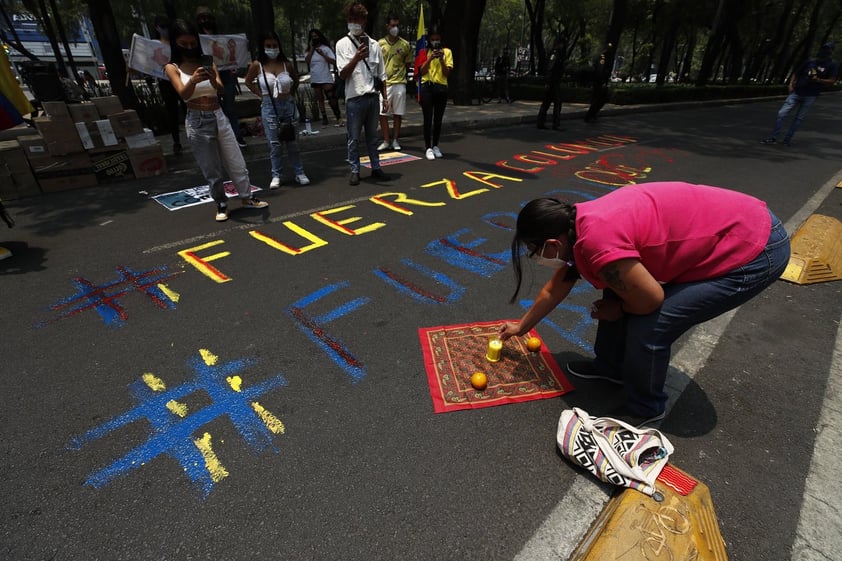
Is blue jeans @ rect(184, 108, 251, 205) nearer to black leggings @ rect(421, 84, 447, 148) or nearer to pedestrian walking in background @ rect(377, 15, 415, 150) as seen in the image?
Answer: pedestrian walking in background @ rect(377, 15, 415, 150)

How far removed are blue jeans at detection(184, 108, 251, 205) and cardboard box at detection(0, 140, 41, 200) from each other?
2.66m

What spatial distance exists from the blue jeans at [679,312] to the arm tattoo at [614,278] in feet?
0.91

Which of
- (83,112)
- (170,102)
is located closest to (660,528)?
(83,112)

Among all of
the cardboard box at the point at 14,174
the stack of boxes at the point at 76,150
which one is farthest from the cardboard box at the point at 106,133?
the cardboard box at the point at 14,174

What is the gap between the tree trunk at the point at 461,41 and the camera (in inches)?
498

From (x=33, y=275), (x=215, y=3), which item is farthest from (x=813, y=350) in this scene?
(x=215, y=3)

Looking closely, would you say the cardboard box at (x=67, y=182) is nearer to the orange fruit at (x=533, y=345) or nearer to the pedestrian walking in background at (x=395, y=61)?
the pedestrian walking in background at (x=395, y=61)

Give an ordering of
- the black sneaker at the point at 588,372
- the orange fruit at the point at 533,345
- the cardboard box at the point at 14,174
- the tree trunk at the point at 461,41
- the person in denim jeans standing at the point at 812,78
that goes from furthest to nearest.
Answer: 1. the tree trunk at the point at 461,41
2. the person in denim jeans standing at the point at 812,78
3. the cardboard box at the point at 14,174
4. the orange fruit at the point at 533,345
5. the black sneaker at the point at 588,372

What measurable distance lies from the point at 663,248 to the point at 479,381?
1080mm

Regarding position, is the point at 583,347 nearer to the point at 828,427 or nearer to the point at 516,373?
the point at 516,373

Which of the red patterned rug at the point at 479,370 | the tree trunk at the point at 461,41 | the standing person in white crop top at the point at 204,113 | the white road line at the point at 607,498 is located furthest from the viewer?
the tree trunk at the point at 461,41

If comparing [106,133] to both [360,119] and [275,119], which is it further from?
[360,119]

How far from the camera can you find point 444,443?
188 cm

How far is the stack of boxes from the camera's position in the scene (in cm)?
489
